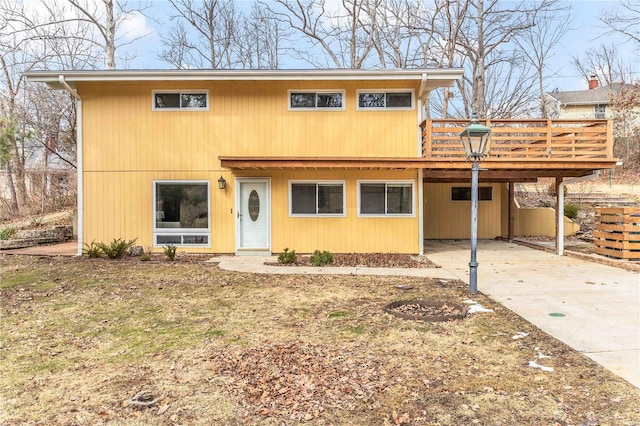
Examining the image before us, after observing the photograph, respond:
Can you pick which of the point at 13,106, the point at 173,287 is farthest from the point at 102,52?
the point at 173,287

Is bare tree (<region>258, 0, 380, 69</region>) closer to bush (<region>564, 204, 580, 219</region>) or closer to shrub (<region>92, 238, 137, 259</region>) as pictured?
bush (<region>564, 204, 580, 219</region>)

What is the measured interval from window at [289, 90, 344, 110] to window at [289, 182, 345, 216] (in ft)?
6.62

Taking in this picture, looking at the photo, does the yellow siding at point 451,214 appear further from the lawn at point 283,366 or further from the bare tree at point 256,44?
the bare tree at point 256,44

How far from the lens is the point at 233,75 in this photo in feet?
31.0

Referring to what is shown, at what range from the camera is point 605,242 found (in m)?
8.87

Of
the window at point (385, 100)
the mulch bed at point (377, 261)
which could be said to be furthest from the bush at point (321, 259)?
the window at point (385, 100)

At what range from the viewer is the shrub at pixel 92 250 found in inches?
363

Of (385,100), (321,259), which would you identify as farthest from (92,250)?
(385,100)

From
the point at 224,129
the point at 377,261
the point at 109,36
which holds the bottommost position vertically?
the point at 377,261

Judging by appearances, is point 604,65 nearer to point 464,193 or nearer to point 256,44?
point 464,193

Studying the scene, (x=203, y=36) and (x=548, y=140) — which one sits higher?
→ (x=203, y=36)

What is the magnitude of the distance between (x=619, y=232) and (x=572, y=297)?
407 cm

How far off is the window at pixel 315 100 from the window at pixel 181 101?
237cm

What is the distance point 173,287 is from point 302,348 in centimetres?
359
